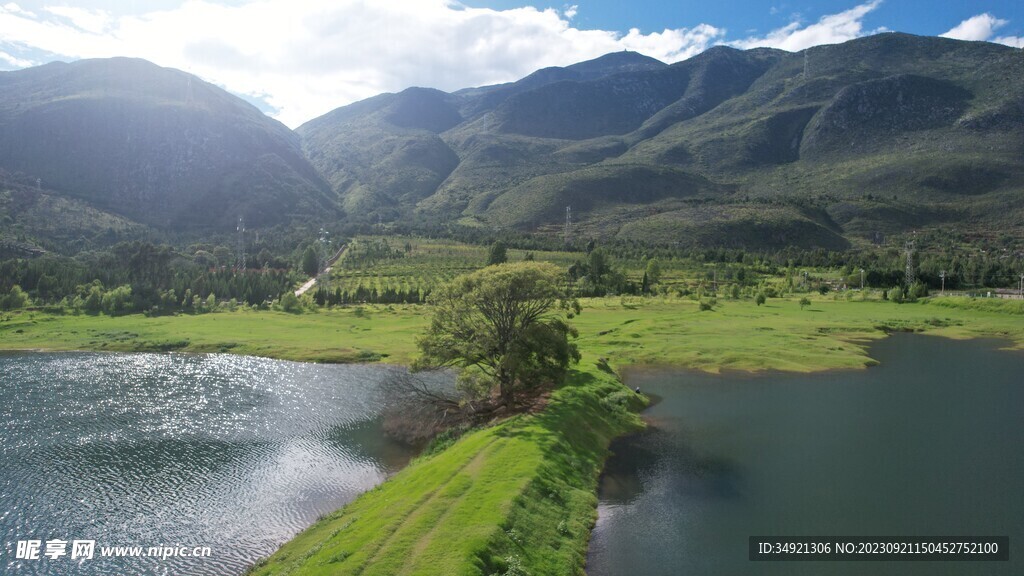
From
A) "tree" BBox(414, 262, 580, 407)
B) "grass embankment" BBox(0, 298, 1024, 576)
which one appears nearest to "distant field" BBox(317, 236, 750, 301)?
"grass embankment" BBox(0, 298, 1024, 576)

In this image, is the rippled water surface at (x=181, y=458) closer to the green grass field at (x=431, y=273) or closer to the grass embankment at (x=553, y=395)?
the grass embankment at (x=553, y=395)

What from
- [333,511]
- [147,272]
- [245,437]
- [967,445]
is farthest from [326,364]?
[147,272]

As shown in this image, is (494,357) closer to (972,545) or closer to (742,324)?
(972,545)

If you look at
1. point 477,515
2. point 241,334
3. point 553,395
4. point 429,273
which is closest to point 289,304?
point 241,334

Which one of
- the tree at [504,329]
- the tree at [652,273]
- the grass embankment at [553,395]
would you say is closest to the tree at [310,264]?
the grass embankment at [553,395]

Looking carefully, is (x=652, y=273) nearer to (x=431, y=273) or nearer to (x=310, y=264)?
(x=431, y=273)

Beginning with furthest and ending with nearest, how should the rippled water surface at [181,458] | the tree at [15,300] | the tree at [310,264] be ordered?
the tree at [310,264]
the tree at [15,300]
the rippled water surface at [181,458]
